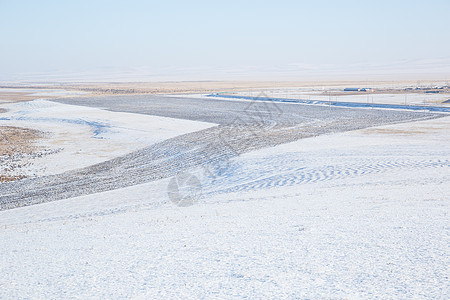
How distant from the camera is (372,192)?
1223cm

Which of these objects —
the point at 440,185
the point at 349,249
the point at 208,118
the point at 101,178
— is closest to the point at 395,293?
the point at 349,249

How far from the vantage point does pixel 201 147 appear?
78.7 feet

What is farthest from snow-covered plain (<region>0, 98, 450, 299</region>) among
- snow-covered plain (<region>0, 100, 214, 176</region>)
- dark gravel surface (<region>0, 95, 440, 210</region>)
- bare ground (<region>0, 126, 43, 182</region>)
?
snow-covered plain (<region>0, 100, 214, 176</region>)

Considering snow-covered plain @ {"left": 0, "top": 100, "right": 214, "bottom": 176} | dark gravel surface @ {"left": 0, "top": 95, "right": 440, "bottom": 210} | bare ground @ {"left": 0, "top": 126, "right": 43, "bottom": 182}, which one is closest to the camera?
dark gravel surface @ {"left": 0, "top": 95, "right": 440, "bottom": 210}

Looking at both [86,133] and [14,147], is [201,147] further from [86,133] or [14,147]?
[86,133]

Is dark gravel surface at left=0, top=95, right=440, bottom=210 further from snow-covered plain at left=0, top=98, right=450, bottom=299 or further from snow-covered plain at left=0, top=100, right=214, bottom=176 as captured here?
snow-covered plain at left=0, top=98, right=450, bottom=299

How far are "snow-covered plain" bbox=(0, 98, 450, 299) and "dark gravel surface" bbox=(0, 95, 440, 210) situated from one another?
2.02m

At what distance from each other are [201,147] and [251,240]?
52.7 feet

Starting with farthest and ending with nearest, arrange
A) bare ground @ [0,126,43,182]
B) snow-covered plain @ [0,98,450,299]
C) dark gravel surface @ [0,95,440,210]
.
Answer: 1. bare ground @ [0,126,43,182]
2. dark gravel surface @ [0,95,440,210]
3. snow-covered plain @ [0,98,450,299]

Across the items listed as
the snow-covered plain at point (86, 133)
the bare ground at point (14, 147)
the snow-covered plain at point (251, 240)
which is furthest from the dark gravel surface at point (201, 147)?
the bare ground at point (14, 147)

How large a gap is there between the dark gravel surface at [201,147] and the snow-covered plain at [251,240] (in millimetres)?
2015

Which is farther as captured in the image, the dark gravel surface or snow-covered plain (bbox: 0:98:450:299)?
the dark gravel surface

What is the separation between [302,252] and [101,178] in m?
12.9

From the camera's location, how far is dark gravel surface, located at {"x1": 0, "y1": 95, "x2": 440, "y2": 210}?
17.0 metres
